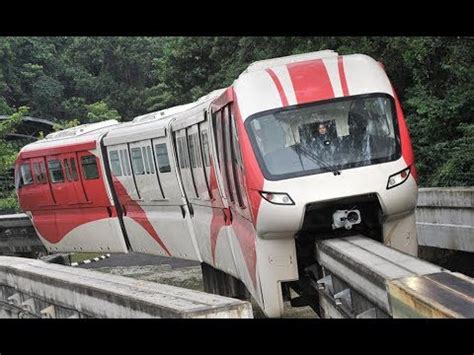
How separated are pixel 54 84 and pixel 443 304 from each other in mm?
19448

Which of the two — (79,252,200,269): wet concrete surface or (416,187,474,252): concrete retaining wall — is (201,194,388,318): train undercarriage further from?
(79,252,200,269): wet concrete surface

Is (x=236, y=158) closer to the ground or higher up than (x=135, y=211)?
higher up

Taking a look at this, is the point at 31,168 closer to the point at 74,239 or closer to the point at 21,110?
the point at 74,239

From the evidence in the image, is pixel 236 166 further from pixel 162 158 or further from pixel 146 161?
pixel 146 161

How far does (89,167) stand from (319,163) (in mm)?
9742

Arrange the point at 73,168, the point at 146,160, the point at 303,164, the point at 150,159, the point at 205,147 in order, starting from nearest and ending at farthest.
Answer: the point at 303,164 < the point at 205,147 < the point at 150,159 < the point at 146,160 < the point at 73,168

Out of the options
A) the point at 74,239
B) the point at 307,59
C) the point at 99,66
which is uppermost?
the point at 99,66

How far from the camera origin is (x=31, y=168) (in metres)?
19.0

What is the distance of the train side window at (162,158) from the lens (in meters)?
13.9

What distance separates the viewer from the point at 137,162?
50.0ft

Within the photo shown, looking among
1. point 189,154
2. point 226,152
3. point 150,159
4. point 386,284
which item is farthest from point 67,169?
point 386,284

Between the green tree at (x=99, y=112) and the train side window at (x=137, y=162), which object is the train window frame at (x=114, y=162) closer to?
the train side window at (x=137, y=162)
